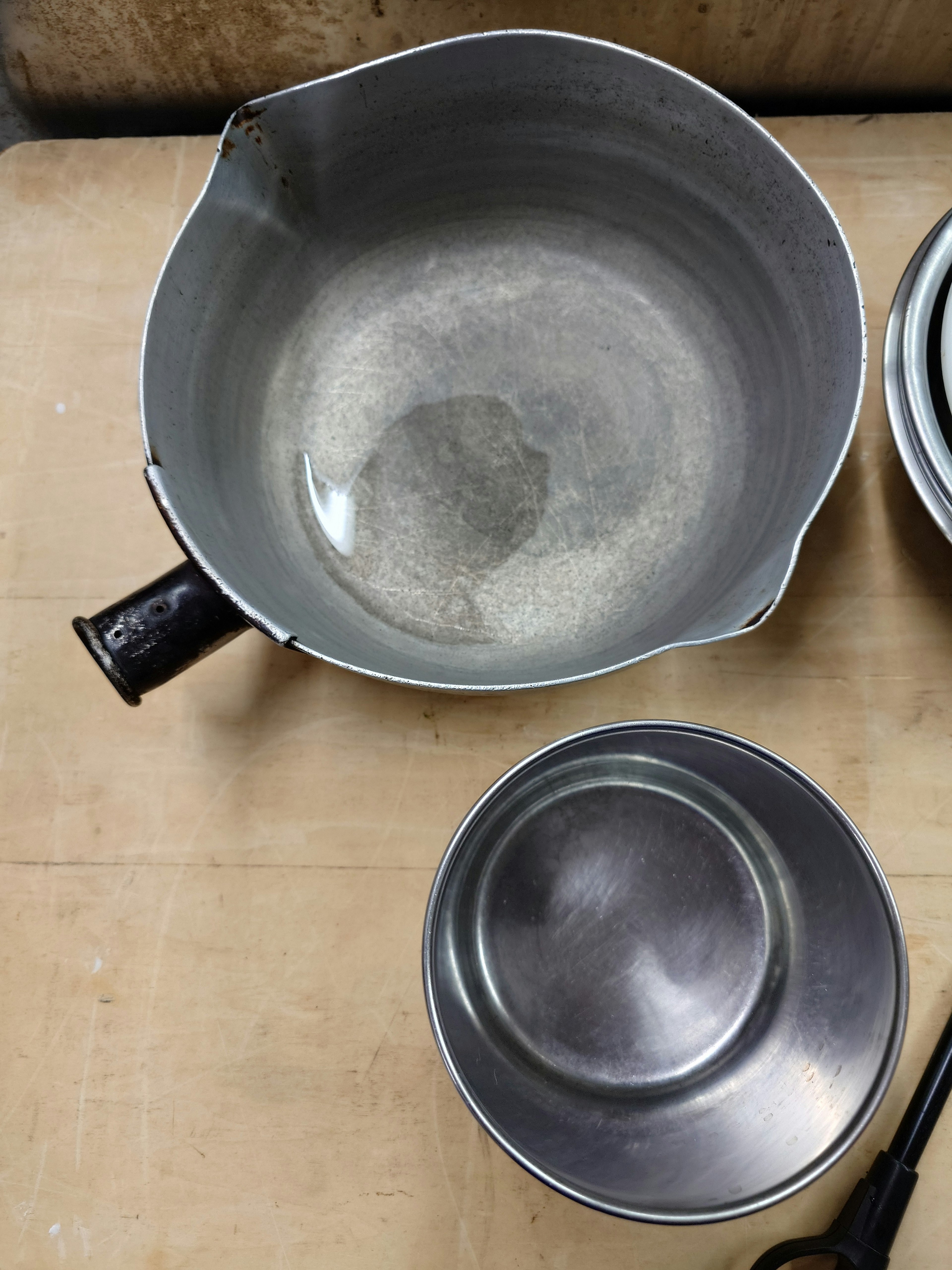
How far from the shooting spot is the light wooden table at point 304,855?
482mm

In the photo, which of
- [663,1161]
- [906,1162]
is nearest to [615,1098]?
[663,1161]

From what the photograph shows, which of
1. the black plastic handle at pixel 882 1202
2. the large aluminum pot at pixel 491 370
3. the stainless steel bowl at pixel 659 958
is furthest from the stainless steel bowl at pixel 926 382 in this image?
the black plastic handle at pixel 882 1202

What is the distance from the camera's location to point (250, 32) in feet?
1.78

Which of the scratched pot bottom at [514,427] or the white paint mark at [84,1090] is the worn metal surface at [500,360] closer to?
the scratched pot bottom at [514,427]

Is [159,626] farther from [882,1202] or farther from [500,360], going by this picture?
[882,1202]

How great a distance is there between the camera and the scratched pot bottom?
20.9 inches

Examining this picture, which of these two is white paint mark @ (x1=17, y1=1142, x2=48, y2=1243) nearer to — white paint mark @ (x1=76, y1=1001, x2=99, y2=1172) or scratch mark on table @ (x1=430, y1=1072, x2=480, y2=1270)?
white paint mark @ (x1=76, y1=1001, x2=99, y2=1172)

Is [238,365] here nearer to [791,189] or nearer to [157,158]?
[157,158]

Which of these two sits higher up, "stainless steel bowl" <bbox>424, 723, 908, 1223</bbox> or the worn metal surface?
the worn metal surface

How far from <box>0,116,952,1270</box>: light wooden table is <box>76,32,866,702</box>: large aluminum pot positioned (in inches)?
2.4

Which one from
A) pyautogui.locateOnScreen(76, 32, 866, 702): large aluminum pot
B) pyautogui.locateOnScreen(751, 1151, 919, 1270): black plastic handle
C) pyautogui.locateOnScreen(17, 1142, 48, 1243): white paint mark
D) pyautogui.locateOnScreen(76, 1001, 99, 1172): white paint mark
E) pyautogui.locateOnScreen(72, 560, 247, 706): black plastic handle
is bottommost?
pyautogui.locateOnScreen(17, 1142, 48, 1243): white paint mark

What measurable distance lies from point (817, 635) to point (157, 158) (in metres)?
0.51

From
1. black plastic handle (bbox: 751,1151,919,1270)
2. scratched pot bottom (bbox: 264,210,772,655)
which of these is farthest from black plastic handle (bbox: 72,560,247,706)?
black plastic handle (bbox: 751,1151,919,1270)

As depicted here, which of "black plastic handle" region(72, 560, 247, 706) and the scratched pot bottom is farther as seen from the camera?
the scratched pot bottom
